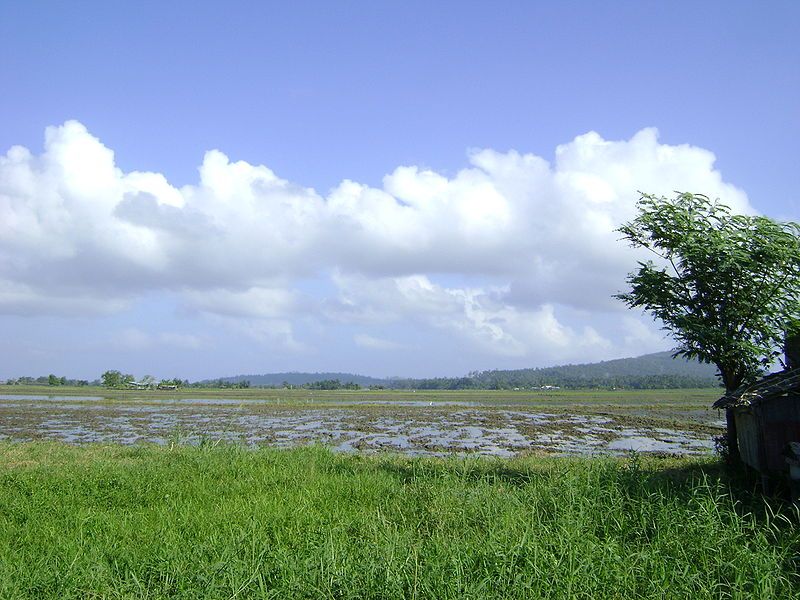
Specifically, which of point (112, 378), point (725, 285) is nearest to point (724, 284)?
point (725, 285)

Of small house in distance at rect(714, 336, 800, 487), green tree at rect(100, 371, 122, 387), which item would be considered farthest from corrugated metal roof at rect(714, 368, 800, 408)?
green tree at rect(100, 371, 122, 387)

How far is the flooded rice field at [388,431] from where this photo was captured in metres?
18.6

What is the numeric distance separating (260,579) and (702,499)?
474 cm

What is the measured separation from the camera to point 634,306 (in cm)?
1100

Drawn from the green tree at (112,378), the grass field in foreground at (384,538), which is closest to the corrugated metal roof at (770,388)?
the grass field in foreground at (384,538)

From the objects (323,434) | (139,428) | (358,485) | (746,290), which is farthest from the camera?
(139,428)

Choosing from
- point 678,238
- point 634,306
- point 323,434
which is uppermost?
point 678,238

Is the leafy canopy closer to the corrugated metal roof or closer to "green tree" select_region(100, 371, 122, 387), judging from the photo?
the corrugated metal roof

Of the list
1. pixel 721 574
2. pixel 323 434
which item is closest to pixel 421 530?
pixel 721 574

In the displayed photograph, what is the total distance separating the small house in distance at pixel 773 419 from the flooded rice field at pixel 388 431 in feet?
26.7

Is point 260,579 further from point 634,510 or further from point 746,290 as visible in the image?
point 746,290

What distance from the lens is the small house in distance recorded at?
811 centimetres

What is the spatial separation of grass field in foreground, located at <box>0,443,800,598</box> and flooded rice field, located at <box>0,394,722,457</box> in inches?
263

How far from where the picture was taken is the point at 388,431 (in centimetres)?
2398
